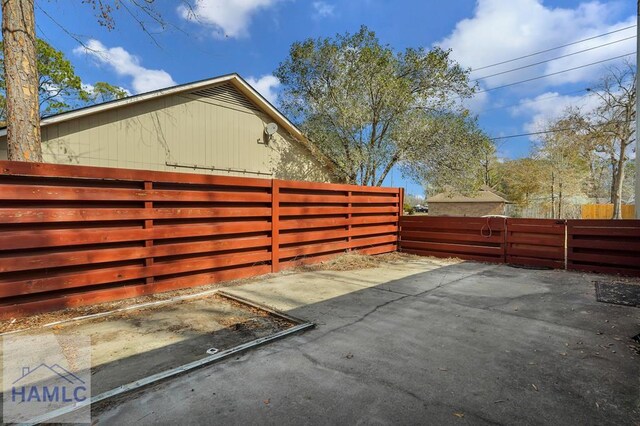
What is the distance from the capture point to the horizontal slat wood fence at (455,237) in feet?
22.4

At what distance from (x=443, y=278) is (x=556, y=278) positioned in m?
1.86

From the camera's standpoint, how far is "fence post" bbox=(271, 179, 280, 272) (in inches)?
210

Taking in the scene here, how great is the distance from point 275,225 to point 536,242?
16.7 feet

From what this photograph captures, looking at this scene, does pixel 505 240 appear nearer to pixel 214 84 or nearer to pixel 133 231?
pixel 133 231

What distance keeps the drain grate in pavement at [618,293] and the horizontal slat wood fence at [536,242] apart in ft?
3.89

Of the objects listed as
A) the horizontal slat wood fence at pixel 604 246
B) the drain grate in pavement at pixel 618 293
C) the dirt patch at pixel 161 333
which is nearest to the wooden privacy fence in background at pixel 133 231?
the dirt patch at pixel 161 333

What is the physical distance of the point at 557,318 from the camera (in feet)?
11.2

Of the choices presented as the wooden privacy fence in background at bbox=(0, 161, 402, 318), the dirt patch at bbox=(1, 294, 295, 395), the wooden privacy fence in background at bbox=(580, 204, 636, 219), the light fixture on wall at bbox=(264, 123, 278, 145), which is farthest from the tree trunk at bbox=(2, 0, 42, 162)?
the wooden privacy fence in background at bbox=(580, 204, 636, 219)

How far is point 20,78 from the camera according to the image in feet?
12.1

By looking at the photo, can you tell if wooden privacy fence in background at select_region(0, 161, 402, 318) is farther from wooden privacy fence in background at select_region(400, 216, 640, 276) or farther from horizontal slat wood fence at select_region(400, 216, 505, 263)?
wooden privacy fence in background at select_region(400, 216, 640, 276)

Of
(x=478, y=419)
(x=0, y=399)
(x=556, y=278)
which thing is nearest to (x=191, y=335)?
(x=0, y=399)

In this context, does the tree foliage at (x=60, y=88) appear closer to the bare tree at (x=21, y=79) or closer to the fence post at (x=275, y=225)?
the bare tree at (x=21, y=79)

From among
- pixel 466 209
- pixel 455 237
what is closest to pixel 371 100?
pixel 455 237

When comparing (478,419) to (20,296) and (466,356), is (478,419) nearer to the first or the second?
(466,356)
